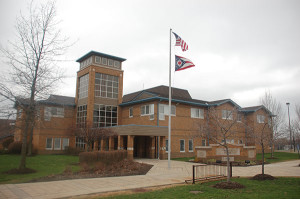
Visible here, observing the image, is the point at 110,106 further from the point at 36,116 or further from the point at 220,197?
the point at 220,197

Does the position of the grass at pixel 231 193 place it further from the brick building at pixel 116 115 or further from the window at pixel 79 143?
the window at pixel 79 143

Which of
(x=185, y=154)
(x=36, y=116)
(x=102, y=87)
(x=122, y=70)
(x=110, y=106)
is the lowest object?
(x=185, y=154)

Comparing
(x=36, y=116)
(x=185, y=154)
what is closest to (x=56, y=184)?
(x=36, y=116)

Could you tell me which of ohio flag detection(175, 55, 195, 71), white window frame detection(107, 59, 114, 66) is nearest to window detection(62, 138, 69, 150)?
white window frame detection(107, 59, 114, 66)

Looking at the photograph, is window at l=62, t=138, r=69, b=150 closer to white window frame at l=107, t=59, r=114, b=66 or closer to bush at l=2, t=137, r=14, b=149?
bush at l=2, t=137, r=14, b=149

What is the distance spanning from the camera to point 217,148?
2330 cm

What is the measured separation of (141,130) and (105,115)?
906 centimetres

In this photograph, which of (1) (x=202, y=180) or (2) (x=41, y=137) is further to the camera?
(2) (x=41, y=137)

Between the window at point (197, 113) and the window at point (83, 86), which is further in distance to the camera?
the window at point (83, 86)

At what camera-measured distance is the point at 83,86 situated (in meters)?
32.8

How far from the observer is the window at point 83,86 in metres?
31.9

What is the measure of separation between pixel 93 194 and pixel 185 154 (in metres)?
20.8

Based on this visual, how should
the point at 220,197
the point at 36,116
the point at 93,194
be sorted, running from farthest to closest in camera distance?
the point at 36,116 < the point at 93,194 < the point at 220,197

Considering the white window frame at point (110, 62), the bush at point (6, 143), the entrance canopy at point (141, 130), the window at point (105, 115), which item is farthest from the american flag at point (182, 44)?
the bush at point (6, 143)
